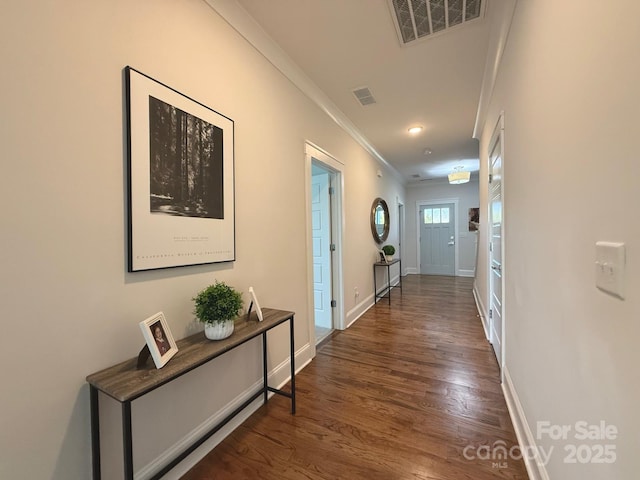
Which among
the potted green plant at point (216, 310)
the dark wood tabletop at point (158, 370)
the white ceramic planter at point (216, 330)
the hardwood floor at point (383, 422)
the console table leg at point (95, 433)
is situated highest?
the potted green plant at point (216, 310)

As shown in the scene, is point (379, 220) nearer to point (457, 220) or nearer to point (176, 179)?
point (457, 220)

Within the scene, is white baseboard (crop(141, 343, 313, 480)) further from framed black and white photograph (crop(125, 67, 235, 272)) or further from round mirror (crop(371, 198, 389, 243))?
round mirror (crop(371, 198, 389, 243))

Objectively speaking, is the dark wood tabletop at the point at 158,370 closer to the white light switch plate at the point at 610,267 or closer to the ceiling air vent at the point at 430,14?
the white light switch plate at the point at 610,267

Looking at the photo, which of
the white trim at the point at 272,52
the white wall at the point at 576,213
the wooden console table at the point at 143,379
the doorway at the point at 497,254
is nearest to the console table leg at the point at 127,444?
the wooden console table at the point at 143,379

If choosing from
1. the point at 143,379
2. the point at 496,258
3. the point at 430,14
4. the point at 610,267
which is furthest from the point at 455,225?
the point at 143,379

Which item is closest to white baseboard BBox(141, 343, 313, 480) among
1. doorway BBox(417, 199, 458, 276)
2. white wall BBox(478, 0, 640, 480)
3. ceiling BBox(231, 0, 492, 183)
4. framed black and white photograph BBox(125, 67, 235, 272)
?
framed black and white photograph BBox(125, 67, 235, 272)

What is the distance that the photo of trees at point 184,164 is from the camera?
49.4 inches

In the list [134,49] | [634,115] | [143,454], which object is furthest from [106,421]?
[634,115]

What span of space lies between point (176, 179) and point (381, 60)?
77.6 inches

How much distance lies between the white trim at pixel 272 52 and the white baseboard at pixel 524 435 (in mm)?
2928

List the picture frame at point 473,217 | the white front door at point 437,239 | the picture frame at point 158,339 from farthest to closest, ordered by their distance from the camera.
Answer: the white front door at point 437,239 → the picture frame at point 473,217 → the picture frame at point 158,339

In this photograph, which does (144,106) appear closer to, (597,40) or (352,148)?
(597,40)

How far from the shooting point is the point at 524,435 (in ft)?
4.77

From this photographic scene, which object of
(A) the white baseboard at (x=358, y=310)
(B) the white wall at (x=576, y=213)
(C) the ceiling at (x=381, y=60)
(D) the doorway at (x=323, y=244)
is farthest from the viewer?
(A) the white baseboard at (x=358, y=310)
